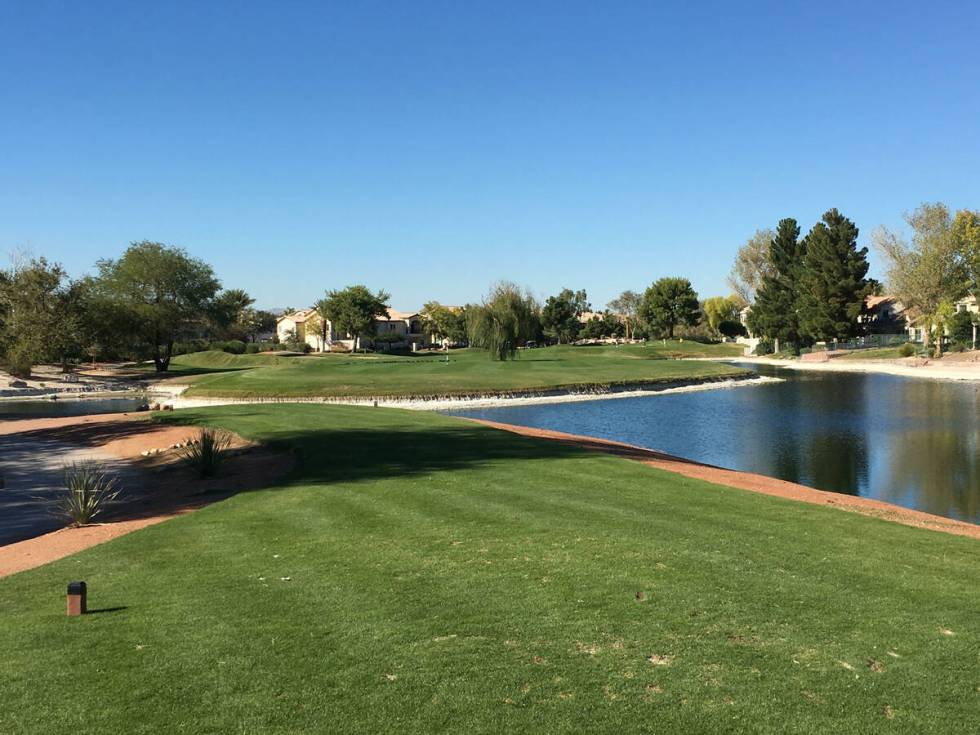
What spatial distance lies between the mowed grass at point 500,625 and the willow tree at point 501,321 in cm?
6264

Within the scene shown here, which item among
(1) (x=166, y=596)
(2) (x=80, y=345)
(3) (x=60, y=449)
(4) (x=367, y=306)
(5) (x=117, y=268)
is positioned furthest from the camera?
(4) (x=367, y=306)

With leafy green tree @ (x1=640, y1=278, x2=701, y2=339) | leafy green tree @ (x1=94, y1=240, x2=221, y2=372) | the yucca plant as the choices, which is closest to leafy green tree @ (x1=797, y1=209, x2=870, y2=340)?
leafy green tree @ (x1=640, y1=278, x2=701, y2=339)

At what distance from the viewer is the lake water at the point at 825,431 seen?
2441 centimetres

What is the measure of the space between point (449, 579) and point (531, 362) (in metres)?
70.1

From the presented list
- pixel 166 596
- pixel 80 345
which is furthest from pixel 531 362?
pixel 166 596

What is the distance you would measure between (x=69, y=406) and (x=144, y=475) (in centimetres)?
3445

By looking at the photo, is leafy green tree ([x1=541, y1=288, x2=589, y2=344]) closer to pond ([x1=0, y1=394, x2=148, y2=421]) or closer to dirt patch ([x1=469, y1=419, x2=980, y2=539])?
pond ([x1=0, y1=394, x2=148, y2=421])

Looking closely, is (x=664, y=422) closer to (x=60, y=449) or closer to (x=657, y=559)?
(x=60, y=449)

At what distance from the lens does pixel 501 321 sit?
75.9m

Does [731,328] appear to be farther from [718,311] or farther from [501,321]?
[501,321]

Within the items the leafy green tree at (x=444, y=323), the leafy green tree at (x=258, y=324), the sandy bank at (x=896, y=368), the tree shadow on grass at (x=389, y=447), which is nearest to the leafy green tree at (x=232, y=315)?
the leafy green tree at (x=258, y=324)

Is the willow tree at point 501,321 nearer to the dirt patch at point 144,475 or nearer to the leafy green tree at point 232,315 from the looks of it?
the leafy green tree at point 232,315

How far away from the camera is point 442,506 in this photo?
13578 mm

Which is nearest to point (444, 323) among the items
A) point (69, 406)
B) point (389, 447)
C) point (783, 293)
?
point (783, 293)
